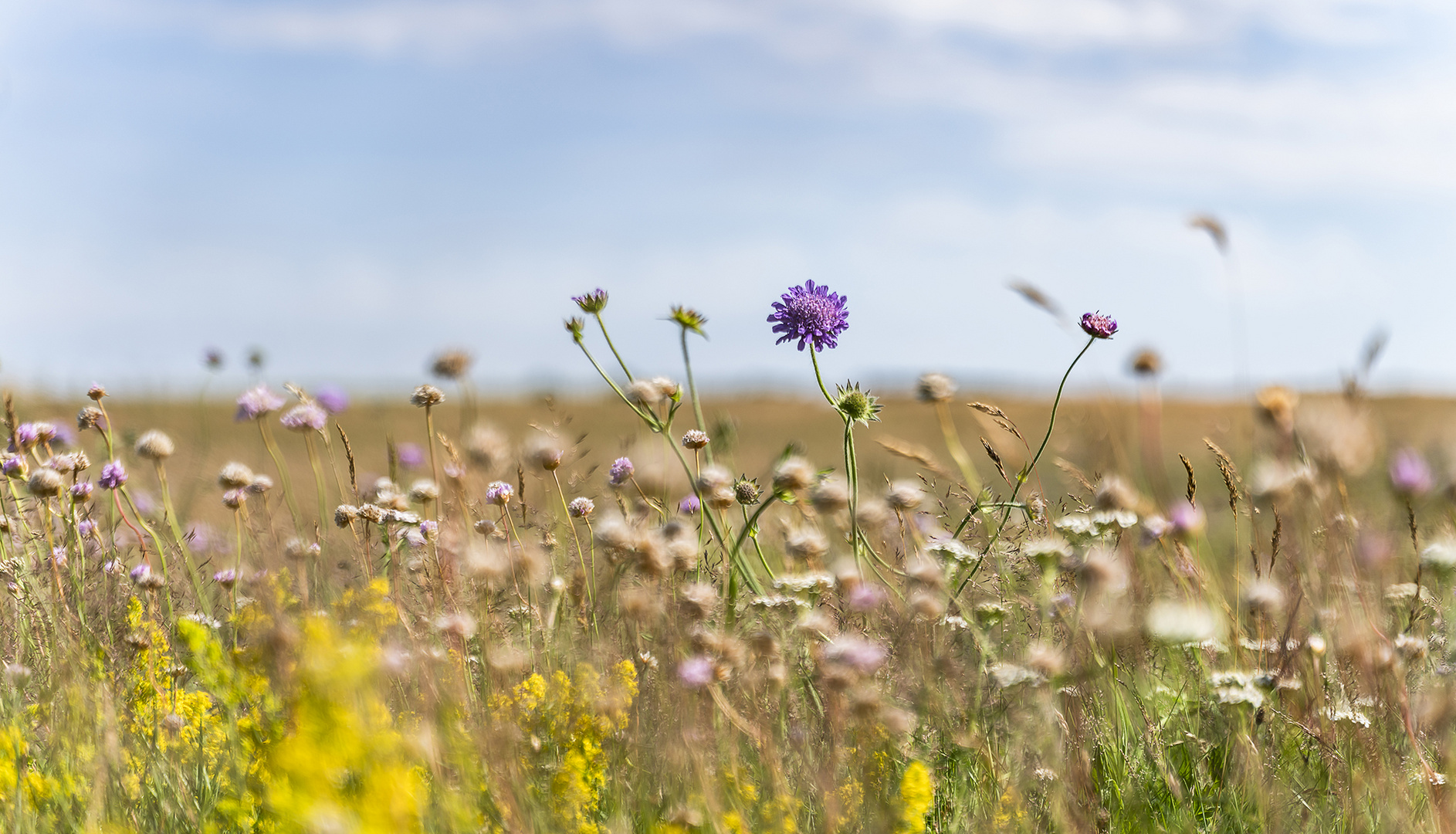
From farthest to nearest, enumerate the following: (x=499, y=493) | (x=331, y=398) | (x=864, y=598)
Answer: (x=331, y=398), (x=499, y=493), (x=864, y=598)

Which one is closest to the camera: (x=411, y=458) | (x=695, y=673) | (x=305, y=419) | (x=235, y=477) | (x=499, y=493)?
(x=695, y=673)

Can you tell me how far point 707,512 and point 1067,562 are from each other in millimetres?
995

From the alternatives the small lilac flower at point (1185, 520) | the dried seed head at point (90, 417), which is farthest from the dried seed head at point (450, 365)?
the small lilac flower at point (1185, 520)

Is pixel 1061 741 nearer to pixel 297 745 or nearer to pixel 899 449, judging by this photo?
pixel 899 449

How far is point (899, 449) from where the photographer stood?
3229 millimetres

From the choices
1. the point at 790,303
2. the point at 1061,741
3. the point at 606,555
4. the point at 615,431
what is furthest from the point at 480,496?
the point at 615,431

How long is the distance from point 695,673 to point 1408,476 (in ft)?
5.15

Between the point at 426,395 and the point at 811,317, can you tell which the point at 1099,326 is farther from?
the point at 426,395

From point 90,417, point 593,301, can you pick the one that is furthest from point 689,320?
point 90,417

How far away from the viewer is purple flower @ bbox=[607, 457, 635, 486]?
354 centimetres

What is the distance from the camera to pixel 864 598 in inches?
105

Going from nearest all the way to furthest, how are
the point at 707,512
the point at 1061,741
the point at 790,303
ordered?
the point at 1061,741
the point at 707,512
the point at 790,303

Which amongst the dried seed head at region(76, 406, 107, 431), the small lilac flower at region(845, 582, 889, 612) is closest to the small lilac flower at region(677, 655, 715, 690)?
the small lilac flower at region(845, 582, 889, 612)

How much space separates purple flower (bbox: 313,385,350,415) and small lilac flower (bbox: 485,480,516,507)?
1798 millimetres
